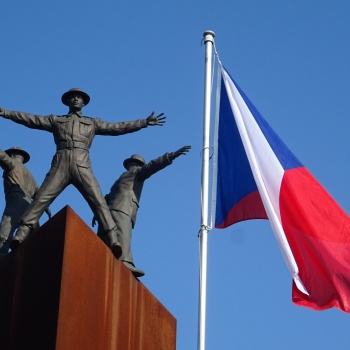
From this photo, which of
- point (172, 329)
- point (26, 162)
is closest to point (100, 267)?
point (172, 329)

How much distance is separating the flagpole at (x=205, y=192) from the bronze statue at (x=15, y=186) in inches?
83.7

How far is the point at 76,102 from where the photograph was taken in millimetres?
13750

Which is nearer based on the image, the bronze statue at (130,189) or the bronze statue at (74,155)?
the bronze statue at (74,155)

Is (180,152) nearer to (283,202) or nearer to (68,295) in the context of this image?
(283,202)

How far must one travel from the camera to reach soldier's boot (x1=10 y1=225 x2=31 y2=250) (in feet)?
40.8

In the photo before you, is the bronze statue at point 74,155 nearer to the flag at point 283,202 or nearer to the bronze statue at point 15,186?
the bronze statue at point 15,186

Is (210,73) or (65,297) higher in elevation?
(210,73)

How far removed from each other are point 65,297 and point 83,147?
9.21ft

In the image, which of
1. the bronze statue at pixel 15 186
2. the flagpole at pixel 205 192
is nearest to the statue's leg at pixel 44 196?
the bronze statue at pixel 15 186

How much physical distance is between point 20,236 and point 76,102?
6.81 ft

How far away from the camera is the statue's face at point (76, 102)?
13754 mm

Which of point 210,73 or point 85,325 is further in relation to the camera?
point 210,73

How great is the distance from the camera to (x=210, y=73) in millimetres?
16359

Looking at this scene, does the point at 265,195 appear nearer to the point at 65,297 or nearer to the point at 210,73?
the point at 210,73
